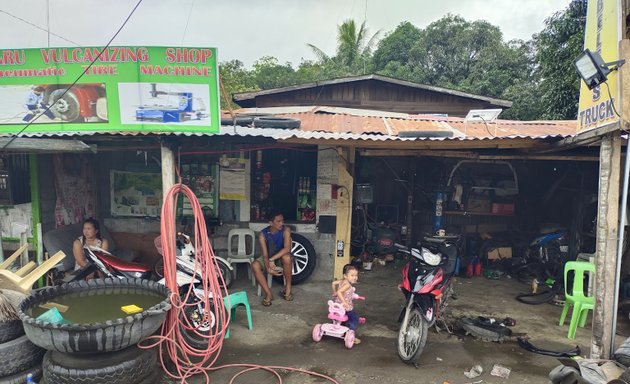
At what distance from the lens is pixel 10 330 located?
350cm

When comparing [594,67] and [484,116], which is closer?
[594,67]

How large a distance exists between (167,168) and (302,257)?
2.94m

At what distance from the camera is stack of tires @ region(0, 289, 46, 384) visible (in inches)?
133

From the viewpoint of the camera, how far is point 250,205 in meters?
6.86

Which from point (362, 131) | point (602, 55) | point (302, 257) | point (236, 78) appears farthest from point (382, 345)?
point (236, 78)

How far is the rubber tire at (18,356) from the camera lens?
11.1 feet

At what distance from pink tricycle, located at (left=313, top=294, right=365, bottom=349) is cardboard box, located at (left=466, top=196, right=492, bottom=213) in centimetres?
495

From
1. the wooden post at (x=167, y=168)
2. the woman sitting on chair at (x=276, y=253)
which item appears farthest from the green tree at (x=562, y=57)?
the wooden post at (x=167, y=168)

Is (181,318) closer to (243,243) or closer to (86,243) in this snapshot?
(86,243)

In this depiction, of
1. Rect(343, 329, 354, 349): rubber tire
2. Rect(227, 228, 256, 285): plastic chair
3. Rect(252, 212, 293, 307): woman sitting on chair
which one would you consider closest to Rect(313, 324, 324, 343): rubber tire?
Rect(343, 329, 354, 349): rubber tire

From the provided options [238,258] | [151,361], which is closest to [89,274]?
[238,258]

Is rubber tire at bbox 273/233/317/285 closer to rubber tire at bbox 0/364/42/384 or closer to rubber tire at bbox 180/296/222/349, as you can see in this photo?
rubber tire at bbox 180/296/222/349

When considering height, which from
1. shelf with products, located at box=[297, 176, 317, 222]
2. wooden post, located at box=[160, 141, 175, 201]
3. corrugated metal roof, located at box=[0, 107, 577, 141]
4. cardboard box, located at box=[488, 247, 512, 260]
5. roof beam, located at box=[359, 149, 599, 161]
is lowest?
cardboard box, located at box=[488, 247, 512, 260]

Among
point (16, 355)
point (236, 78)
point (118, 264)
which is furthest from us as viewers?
point (236, 78)
